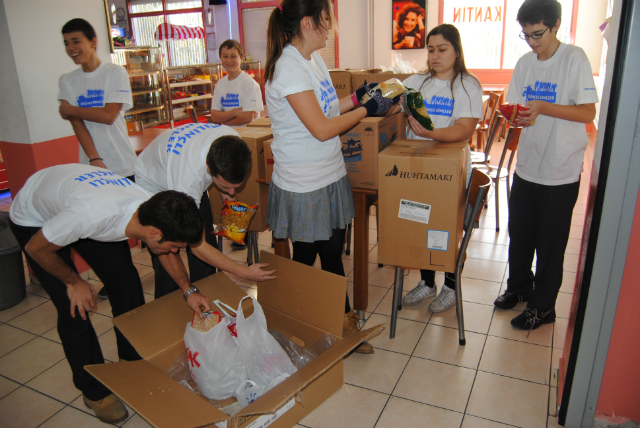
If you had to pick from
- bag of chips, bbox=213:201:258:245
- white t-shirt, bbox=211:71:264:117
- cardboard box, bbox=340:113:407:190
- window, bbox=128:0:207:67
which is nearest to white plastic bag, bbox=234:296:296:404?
bag of chips, bbox=213:201:258:245

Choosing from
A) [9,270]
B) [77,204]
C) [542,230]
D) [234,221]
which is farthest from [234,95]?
[542,230]

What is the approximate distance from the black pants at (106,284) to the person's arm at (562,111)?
1.79 meters

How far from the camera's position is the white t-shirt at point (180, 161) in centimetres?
175

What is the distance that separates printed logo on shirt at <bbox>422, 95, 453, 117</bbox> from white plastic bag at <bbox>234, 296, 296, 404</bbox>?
1232 millimetres

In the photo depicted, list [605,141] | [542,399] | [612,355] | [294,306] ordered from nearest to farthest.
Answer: [605,141]
[612,355]
[542,399]
[294,306]

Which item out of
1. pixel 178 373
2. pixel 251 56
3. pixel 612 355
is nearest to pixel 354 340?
pixel 178 373

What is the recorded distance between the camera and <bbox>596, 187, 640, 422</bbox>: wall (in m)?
1.47

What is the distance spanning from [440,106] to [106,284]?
1.68m

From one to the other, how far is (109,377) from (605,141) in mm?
1776

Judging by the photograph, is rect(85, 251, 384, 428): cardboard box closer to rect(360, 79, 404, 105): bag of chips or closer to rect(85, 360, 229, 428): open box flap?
rect(85, 360, 229, 428): open box flap

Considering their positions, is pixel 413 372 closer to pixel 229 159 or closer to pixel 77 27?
pixel 229 159

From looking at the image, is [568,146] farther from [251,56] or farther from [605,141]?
[251,56]

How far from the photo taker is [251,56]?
9.72 m

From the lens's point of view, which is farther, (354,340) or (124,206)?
(354,340)
